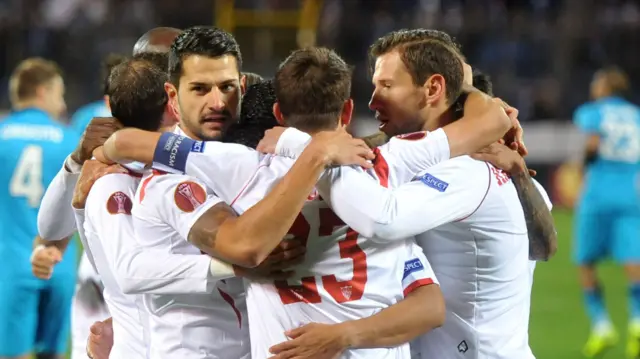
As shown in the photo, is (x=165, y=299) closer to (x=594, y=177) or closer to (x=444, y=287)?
(x=444, y=287)

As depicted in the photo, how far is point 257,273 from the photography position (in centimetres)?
285

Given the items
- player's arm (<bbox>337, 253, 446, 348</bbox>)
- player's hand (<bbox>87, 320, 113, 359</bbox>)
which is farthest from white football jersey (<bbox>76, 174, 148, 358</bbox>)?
player's arm (<bbox>337, 253, 446, 348</bbox>)

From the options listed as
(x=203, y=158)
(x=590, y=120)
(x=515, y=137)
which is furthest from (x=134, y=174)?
(x=590, y=120)

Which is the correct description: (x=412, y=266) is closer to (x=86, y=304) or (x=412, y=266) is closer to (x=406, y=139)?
(x=406, y=139)

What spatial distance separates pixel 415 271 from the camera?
2979mm

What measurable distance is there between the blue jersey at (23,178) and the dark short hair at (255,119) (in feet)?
12.0

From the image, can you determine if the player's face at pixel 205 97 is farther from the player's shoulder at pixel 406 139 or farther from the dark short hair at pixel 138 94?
the player's shoulder at pixel 406 139

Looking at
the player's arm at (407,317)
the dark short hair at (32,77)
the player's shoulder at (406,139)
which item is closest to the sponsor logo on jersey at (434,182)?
the player's shoulder at (406,139)

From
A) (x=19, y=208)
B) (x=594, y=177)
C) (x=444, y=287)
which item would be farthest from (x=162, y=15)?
(x=444, y=287)

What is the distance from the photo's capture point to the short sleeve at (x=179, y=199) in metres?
2.82

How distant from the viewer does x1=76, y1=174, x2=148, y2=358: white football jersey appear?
3088 mm

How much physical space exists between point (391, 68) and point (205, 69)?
594 millimetres

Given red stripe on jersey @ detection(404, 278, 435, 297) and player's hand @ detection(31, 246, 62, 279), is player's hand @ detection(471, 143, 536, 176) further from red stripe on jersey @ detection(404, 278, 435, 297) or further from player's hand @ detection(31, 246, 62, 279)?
player's hand @ detection(31, 246, 62, 279)

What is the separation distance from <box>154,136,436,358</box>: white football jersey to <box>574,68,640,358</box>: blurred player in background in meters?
6.31
